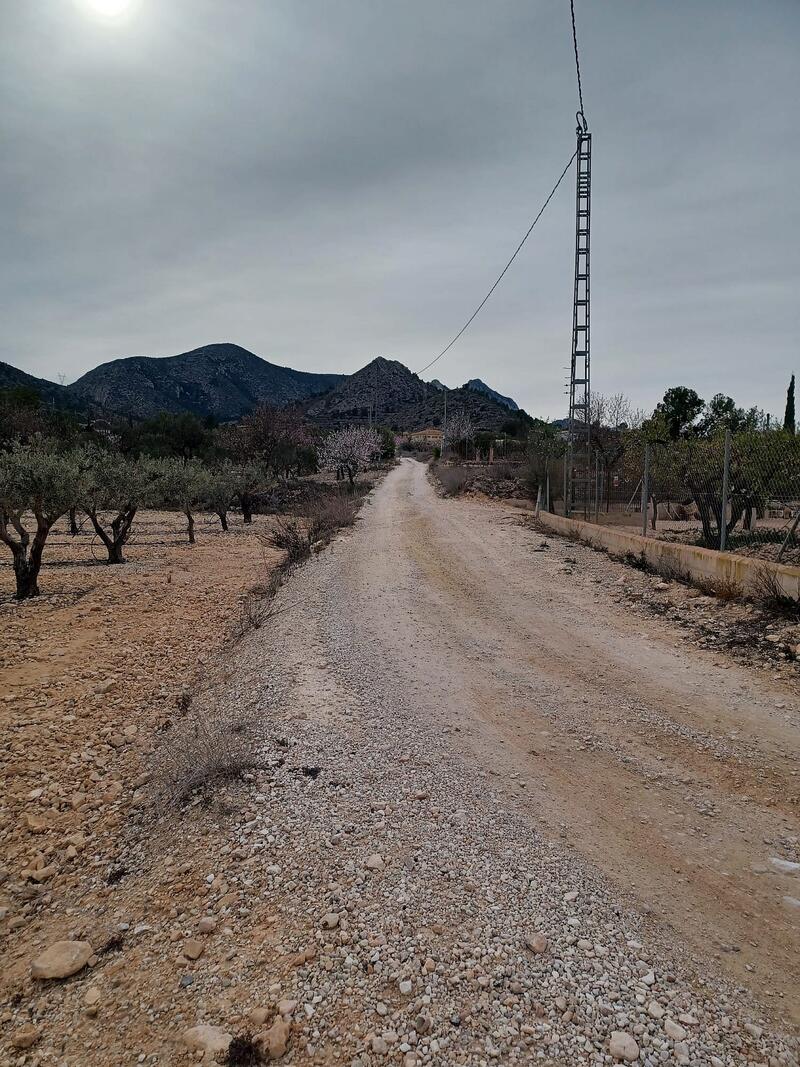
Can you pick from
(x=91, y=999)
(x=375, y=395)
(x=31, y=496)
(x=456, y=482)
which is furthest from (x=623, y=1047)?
(x=375, y=395)

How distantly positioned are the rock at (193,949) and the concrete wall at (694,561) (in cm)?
690

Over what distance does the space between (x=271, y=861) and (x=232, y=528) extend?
69.4 ft

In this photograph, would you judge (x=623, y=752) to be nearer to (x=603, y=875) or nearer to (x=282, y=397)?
(x=603, y=875)

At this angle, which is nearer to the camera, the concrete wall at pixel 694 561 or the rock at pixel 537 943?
the rock at pixel 537 943

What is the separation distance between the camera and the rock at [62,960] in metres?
2.59

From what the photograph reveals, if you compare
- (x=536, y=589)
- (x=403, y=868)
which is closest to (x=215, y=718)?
(x=403, y=868)

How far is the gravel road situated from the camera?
6.98 ft

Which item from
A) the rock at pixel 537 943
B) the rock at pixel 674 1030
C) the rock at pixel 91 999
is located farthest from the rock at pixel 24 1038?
the rock at pixel 674 1030

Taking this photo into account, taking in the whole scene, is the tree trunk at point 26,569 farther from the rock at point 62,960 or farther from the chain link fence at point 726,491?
the chain link fence at point 726,491

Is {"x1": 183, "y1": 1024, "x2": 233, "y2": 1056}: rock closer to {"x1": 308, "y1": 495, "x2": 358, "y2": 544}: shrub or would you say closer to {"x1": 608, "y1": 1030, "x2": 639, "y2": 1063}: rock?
{"x1": 608, "y1": 1030, "x2": 639, "y2": 1063}: rock

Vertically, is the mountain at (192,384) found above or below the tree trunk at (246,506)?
above

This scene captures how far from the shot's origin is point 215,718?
504 cm

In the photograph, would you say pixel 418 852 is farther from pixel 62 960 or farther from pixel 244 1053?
pixel 62 960

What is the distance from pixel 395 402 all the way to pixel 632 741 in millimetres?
134988
